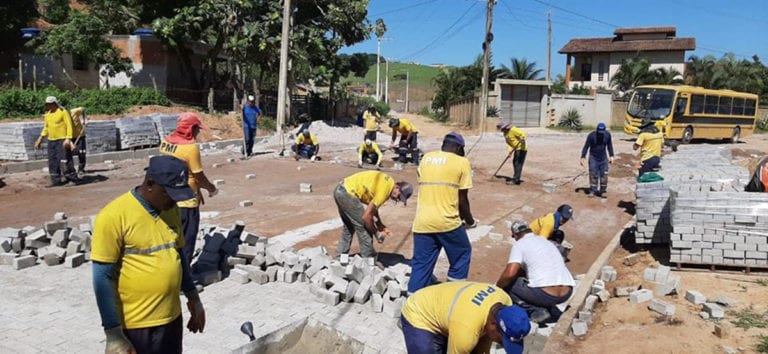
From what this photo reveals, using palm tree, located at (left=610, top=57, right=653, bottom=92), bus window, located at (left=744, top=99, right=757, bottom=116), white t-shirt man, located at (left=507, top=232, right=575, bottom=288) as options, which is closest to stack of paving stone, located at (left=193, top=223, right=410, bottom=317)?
white t-shirt man, located at (left=507, top=232, right=575, bottom=288)

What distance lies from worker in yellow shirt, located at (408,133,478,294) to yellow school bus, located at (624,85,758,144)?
18375 millimetres

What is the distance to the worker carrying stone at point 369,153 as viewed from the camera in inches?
564

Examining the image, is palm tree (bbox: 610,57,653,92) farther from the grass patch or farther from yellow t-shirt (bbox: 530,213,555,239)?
the grass patch

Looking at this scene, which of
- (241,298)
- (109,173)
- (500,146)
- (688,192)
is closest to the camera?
(241,298)

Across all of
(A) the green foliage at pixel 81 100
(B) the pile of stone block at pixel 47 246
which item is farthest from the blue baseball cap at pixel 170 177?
(A) the green foliage at pixel 81 100

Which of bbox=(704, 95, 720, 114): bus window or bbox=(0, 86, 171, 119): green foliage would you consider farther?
bbox=(704, 95, 720, 114): bus window

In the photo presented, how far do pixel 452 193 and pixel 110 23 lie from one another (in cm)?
2296

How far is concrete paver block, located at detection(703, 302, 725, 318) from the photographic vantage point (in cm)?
575

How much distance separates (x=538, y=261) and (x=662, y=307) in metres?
1.80

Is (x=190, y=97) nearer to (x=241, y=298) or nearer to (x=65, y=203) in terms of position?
(x=65, y=203)

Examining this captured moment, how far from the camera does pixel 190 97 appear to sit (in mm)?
25562

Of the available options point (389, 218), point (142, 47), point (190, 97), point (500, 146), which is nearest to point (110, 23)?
point (142, 47)

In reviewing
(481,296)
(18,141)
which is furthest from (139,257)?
(18,141)

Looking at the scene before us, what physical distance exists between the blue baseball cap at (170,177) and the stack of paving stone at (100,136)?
42.3 ft
